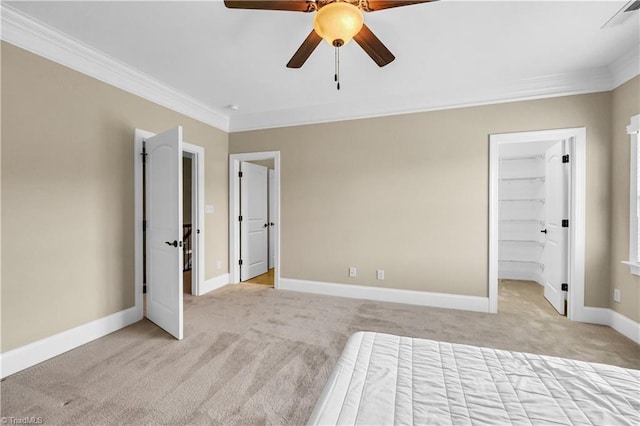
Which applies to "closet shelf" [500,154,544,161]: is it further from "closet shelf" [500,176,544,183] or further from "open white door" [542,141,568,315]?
"open white door" [542,141,568,315]

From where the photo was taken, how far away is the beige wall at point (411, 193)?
3.07 meters

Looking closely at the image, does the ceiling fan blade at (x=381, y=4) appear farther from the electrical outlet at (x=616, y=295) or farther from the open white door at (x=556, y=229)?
the electrical outlet at (x=616, y=295)

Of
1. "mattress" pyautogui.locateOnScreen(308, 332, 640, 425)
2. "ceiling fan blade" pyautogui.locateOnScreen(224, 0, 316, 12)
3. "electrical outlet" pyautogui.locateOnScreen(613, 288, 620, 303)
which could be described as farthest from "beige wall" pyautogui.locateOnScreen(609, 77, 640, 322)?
"ceiling fan blade" pyautogui.locateOnScreen(224, 0, 316, 12)

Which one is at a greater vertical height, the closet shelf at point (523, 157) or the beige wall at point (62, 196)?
Answer: the closet shelf at point (523, 157)

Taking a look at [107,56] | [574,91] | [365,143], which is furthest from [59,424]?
[574,91]

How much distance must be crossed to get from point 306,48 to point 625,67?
10.3ft

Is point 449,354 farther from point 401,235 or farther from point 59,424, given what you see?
point 401,235

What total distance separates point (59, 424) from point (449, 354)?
2.18 m

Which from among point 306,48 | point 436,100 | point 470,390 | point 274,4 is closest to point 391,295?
point 436,100

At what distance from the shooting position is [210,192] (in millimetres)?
4254

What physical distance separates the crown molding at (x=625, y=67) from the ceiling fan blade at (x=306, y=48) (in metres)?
2.97

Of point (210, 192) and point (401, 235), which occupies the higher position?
point (210, 192)

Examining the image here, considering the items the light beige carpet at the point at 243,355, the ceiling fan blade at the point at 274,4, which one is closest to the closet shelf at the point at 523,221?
the light beige carpet at the point at 243,355

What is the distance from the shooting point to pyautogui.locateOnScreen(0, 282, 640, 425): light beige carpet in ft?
5.76
